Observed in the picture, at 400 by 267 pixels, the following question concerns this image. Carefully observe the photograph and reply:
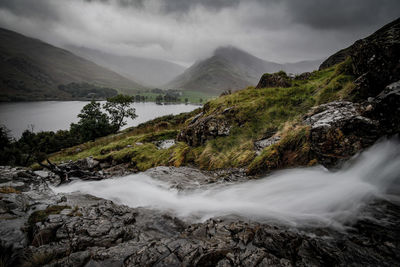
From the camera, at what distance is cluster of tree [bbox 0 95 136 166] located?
34.3 metres

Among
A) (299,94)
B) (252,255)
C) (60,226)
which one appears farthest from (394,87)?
(60,226)

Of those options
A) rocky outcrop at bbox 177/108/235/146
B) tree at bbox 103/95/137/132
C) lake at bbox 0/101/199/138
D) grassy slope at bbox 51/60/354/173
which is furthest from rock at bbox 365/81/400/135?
lake at bbox 0/101/199/138

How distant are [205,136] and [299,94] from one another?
6916 millimetres

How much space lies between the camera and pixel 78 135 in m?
41.0

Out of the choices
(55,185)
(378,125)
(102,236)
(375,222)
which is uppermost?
(378,125)

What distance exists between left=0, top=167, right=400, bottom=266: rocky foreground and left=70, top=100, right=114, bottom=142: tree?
→ 108 ft

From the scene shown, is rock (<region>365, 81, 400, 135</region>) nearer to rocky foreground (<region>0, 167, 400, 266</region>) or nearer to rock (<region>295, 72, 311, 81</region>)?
rocky foreground (<region>0, 167, 400, 266</region>)

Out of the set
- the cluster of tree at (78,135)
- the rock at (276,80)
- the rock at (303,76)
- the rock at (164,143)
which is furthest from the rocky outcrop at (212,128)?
the cluster of tree at (78,135)

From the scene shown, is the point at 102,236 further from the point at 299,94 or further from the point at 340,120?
the point at 299,94

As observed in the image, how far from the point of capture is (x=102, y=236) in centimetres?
525

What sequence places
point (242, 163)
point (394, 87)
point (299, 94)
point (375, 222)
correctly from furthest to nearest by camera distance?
1. point (299, 94)
2. point (242, 163)
3. point (394, 87)
4. point (375, 222)

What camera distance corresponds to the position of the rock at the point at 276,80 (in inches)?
593

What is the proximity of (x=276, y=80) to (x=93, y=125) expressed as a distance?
34.1 metres

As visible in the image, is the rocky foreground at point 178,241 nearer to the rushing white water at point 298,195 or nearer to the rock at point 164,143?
the rushing white water at point 298,195
